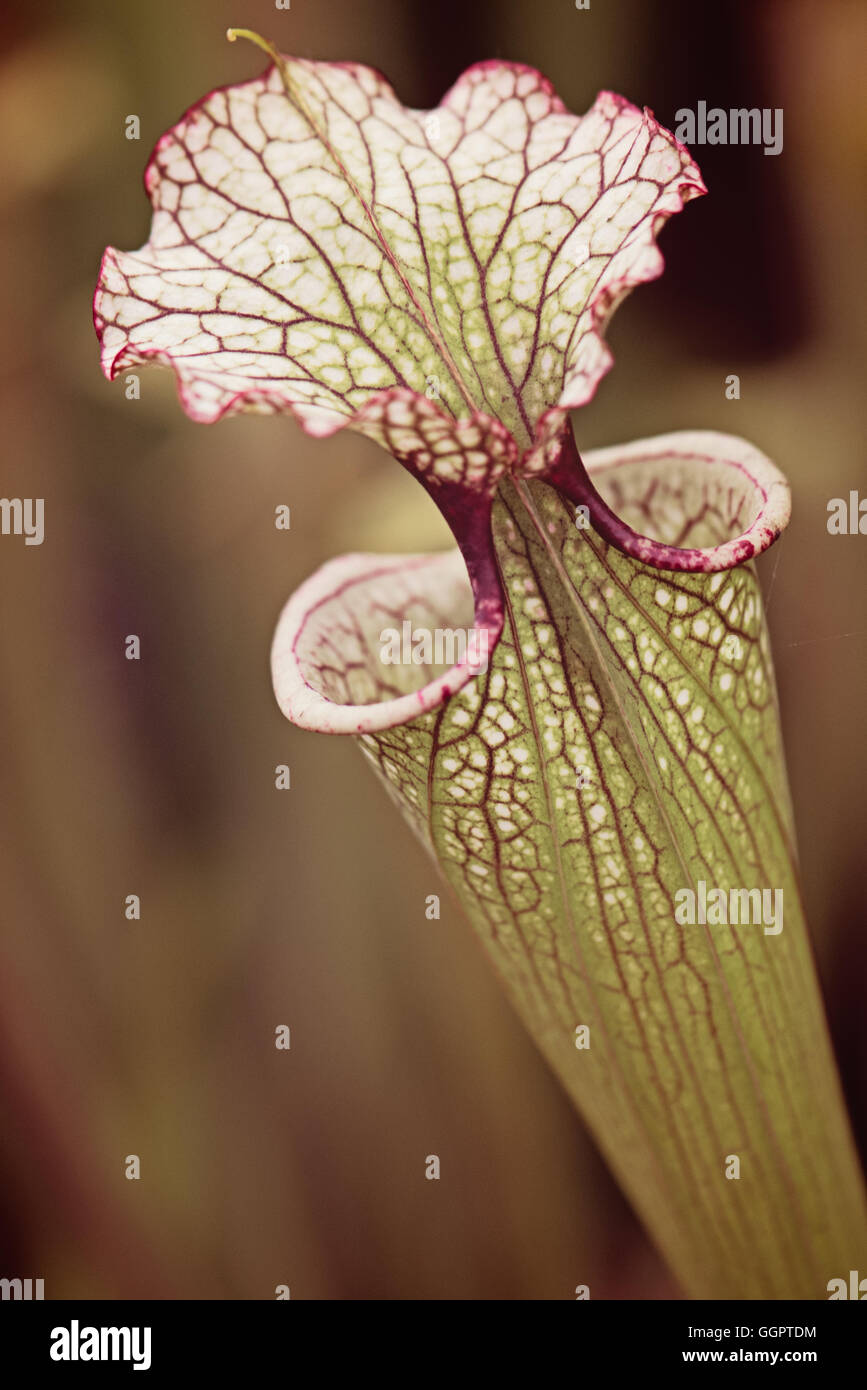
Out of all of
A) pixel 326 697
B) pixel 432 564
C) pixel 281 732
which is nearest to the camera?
pixel 326 697

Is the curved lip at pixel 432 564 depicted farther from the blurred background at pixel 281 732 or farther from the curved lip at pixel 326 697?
the blurred background at pixel 281 732

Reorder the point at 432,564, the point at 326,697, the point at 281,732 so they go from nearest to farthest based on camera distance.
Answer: the point at 326,697, the point at 432,564, the point at 281,732

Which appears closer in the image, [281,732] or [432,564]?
[432,564]

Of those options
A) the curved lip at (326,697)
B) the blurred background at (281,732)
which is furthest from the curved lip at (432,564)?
the blurred background at (281,732)

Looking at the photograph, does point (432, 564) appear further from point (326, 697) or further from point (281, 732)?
point (281, 732)

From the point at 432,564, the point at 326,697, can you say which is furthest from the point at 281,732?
the point at 326,697

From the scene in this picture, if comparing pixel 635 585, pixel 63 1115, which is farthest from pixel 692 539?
pixel 63 1115

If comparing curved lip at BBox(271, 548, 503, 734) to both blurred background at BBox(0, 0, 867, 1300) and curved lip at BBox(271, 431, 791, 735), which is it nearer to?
curved lip at BBox(271, 431, 791, 735)

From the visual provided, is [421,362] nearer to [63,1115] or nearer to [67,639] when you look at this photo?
[67,639]
